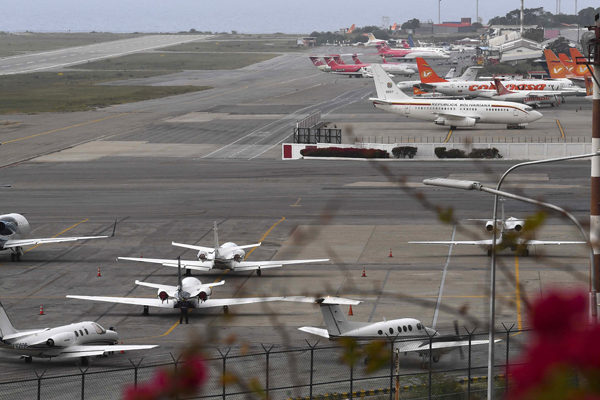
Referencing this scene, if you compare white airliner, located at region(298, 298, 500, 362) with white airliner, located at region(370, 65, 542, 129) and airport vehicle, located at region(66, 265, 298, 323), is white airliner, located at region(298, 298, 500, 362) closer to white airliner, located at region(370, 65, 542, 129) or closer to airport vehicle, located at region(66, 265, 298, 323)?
airport vehicle, located at region(66, 265, 298, 323)

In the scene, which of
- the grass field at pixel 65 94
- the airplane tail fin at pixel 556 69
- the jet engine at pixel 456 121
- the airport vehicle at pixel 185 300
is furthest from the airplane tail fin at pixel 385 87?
the airport vehicle at pixel 185 300

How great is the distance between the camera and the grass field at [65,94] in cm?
14775

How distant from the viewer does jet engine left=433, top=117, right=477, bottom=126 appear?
112438 millimetres

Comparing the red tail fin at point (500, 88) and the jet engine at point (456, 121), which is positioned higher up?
the red tail fin at point (500, 88)

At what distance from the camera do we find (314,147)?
3836 inches

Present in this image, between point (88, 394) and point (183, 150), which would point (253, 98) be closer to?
point (183, 150)

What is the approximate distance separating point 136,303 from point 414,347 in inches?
554

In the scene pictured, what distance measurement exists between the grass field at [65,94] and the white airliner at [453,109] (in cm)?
5328

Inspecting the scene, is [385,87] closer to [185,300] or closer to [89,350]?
[185,300]

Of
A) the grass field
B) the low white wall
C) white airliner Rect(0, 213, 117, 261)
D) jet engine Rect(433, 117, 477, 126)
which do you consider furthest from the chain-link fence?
the grass field

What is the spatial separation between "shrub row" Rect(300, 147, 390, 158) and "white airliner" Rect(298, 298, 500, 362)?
59125 mm

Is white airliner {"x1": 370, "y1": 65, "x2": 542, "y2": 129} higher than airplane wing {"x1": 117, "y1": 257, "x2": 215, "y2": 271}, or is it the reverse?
white airliner {"x1": 370, "y1": 65, "x2": 542, "y2": 129}

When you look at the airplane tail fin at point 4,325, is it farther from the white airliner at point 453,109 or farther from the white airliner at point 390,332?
the white airliner at point 453,109

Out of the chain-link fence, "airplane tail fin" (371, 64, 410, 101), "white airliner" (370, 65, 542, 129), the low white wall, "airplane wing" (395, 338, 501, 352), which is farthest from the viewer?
"airplane tail fin" (371, 64, 410, 101)
